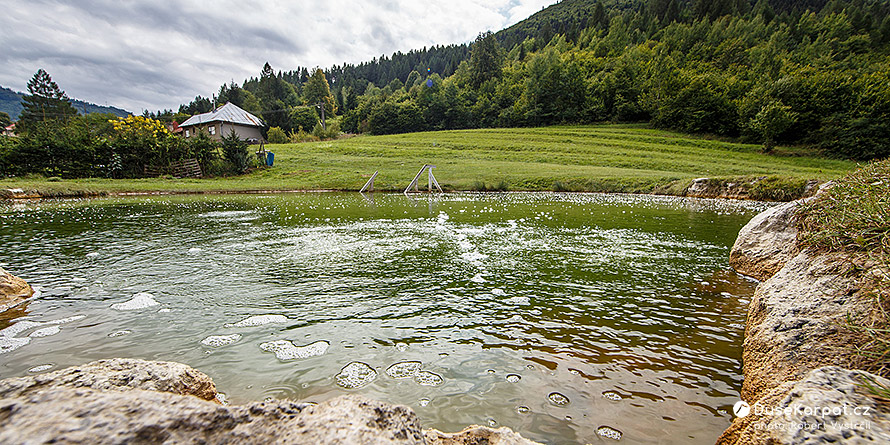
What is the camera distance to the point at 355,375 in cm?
405

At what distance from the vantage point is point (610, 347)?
4.71 meters

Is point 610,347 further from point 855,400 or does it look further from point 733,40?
point 733,40

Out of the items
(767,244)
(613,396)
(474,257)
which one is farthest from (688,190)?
(613,396)

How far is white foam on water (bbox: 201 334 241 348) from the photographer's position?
15.5 feet

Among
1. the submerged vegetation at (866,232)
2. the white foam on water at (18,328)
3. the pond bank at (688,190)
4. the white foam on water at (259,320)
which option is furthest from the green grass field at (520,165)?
the white foam on water at (18,328)

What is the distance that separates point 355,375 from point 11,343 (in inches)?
184

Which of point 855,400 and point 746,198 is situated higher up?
point 855,400

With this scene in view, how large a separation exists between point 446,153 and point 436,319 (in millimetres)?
46112

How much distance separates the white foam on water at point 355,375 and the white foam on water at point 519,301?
116 inches

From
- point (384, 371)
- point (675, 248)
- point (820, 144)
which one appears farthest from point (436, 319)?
point (820, 144)

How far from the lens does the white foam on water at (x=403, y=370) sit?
13.4 ft
